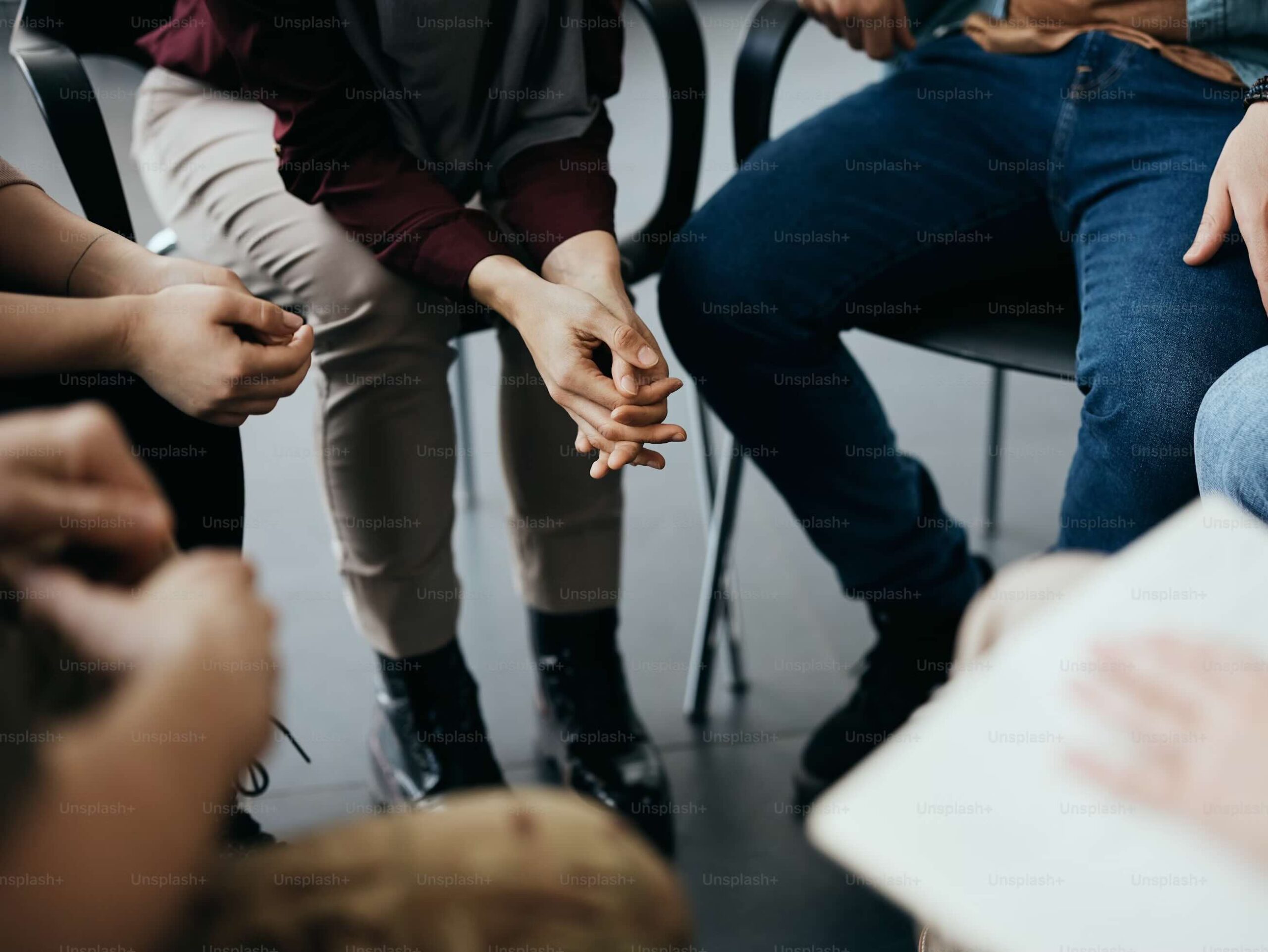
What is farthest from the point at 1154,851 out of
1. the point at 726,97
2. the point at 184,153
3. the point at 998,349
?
the point at 726,97

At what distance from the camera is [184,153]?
39.0 inches

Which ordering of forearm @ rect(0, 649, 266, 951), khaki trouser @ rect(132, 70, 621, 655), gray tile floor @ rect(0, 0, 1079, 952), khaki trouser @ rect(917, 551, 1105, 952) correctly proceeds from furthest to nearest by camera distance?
gray tile floor @ rect(0, 0, 1079, 952)
khaki trouser @ rect(132, 70, 621, 655)
khaki trouser @ rect(917, 551, 1105, 952)
forearm @ rect(0, 649, 266, 951)

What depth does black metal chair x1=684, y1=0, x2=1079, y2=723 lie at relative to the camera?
96 cm

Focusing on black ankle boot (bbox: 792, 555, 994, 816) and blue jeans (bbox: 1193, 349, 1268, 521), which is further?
black ankle boot (bbox: 792, 555, 994, 816)

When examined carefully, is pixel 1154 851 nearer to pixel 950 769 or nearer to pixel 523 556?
pixel 950 769

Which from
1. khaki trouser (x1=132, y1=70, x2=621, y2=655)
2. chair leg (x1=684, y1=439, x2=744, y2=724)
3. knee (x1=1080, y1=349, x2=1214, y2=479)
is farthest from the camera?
chair leg (x1=684, y1=439, x2=744, y2=724)

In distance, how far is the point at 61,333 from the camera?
0.70 m

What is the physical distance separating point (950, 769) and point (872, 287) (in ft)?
2.20

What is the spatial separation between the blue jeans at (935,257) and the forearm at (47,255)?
50cm

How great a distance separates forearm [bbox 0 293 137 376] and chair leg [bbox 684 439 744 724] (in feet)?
2.15

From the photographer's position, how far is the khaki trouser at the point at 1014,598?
0.46 m

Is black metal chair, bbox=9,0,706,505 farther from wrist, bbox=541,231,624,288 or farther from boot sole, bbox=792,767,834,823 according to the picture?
boot sole, bbox=792,767,834,823

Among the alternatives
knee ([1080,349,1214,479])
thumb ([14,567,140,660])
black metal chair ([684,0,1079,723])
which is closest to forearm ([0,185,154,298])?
thumb ([14,567,140,660])

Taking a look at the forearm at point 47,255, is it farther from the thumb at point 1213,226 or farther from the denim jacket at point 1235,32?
the denim jacket at point 1235,32
